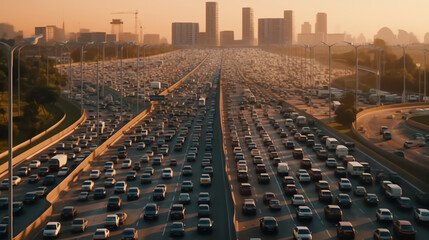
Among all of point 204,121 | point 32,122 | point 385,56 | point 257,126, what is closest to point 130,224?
point 32,122

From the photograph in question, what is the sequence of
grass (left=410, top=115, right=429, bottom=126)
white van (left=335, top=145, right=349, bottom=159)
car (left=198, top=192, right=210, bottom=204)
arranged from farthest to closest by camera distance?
grass (left=410, top=115, right=429, bottom=126) < white van (left=335, top=145, right=349, bottom=159) < car (left=198, top=192, right=210, bottom=204)

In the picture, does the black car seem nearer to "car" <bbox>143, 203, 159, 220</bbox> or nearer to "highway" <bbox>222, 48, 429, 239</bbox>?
"car" <bbox>143, 203, 159, 220</bbox>

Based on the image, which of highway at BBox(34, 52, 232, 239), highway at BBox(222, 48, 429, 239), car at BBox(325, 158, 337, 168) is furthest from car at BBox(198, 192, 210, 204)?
car at BBox(325, 158, 337, 168)

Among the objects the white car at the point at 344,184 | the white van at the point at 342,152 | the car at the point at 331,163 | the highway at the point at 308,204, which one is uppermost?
the white van at the point at 342,152

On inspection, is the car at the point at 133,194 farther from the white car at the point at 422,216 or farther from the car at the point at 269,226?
the white car at the point at 422,216

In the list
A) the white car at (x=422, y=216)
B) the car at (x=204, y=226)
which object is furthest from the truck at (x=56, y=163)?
the white car at (x=422, y=216)

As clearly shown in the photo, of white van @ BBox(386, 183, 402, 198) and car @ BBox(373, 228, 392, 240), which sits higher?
white van @ BBox(386, 183, 402, 198)
